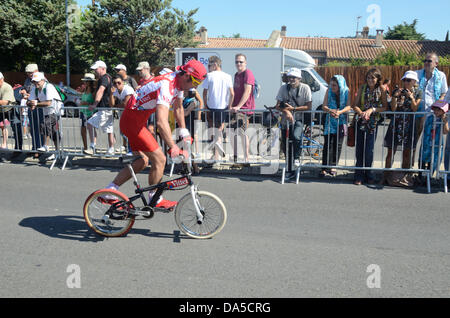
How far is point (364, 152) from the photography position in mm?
7855

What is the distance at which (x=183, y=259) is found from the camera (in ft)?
14.8

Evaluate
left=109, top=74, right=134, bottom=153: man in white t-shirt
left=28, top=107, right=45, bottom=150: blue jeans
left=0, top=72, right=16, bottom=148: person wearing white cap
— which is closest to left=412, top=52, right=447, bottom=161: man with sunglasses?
left=109, top=74, right=134, bottom=153: man in white t-shirt

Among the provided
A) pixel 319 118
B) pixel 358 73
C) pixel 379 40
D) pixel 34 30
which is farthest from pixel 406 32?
pixel 319 118

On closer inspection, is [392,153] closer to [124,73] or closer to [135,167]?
[135,167]

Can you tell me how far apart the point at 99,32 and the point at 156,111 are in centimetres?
3204

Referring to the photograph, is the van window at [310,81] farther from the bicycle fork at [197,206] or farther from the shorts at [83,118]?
the bicycle fork at [197,206]

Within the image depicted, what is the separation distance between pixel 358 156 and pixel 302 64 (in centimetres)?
1110

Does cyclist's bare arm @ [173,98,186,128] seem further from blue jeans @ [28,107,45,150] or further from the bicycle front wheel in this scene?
blue jeans @ [28,107,45,150]

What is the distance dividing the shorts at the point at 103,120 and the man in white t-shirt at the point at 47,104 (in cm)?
84

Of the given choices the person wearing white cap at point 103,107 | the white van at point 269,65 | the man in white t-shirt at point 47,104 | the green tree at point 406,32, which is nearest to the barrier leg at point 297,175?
the person wearing white cap at point 103,107

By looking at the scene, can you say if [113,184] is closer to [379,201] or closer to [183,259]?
[183,259]

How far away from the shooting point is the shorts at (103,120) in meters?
9.39

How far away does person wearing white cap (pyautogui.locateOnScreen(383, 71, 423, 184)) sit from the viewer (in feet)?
25.0
